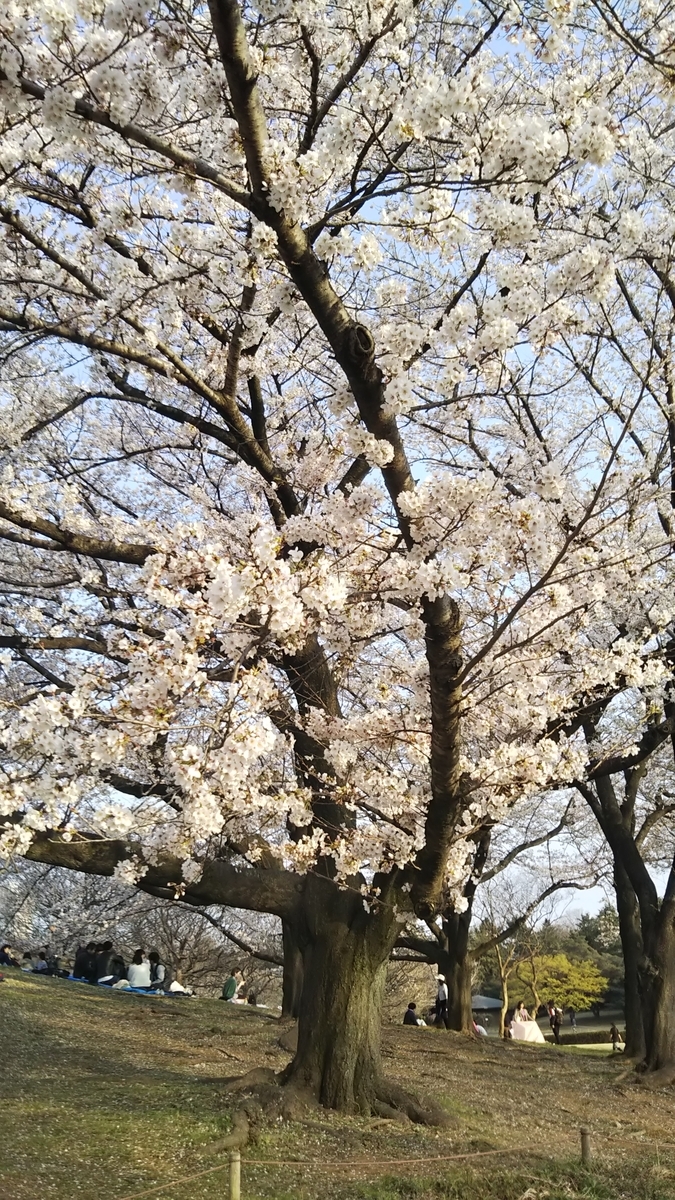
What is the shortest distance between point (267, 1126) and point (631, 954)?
7.68m

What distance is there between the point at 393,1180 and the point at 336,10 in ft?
21.2

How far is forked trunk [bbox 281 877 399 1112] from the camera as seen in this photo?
645 cm

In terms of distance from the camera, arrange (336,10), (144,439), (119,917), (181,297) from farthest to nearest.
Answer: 1. (119,917)
2. (144,439)
3. (181,297)
4. (336,10)

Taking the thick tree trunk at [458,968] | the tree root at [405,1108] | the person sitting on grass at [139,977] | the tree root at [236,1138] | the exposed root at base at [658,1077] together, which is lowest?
the tree root at [236,1138]

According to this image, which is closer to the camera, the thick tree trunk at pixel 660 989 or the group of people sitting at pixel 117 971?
the thick tree trunk at pixel 660 989

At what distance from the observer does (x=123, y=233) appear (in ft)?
19.0

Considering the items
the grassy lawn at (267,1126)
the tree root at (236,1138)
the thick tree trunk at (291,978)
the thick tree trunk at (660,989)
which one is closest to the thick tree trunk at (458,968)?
the thick tree trunk at (291,978)

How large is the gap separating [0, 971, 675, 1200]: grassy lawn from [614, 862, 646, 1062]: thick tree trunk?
1.72 m

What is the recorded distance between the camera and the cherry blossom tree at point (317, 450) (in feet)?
12.0

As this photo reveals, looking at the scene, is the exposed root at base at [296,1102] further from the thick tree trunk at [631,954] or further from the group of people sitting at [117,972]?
the group of people sitting at [117,972]

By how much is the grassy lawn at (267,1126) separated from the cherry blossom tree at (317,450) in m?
0.96

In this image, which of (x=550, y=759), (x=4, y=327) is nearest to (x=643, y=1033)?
(x=550, y=759)

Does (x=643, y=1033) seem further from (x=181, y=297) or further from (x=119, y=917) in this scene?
(x=119, y=917)

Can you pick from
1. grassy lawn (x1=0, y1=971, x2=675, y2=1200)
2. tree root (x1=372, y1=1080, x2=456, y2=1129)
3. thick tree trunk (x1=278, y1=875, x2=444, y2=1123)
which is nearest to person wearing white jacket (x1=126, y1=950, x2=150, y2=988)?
grassy lawn (x1=0, y1=971, x2=675, y2=1200)
